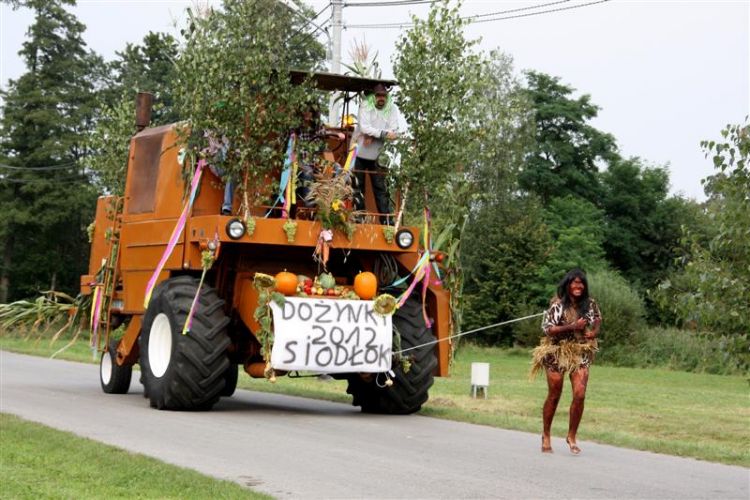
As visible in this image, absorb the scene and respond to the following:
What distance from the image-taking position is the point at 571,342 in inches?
480

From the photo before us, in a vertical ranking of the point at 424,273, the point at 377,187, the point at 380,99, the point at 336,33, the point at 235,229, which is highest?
the point at 336,33

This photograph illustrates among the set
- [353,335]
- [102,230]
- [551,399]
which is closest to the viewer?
[551,399]

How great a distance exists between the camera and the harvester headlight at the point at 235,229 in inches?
579

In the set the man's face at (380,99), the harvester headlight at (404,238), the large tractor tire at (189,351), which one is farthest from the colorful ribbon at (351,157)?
the large tractor tire at (189,351)

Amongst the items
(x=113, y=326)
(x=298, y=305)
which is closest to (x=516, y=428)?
(x=298, y=305)

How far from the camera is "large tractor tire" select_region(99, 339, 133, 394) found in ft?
61.1

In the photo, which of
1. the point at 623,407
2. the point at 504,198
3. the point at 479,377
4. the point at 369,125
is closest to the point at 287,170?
the point at 369,125

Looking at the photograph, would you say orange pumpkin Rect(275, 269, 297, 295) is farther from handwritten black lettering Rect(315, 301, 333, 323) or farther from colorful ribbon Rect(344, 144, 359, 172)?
colorful ribbon Rect(344, 144, 359, 172)

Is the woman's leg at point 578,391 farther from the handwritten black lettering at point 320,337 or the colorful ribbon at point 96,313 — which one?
the colorful ribbon at point 96,313

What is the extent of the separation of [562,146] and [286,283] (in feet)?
174

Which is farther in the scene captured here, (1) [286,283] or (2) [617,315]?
(2) [617,315]

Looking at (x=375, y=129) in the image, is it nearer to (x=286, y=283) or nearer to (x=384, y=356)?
(x=286, y=283)

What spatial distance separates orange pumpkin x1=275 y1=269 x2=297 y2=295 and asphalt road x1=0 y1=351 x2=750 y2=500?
5.23 feet

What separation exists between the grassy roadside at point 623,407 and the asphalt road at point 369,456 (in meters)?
0.70
